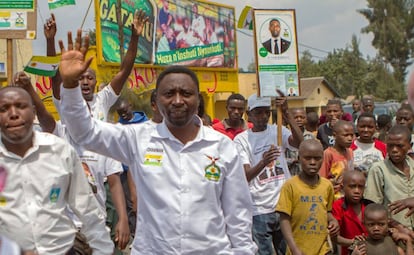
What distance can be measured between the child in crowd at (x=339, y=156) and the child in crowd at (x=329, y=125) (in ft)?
6.56

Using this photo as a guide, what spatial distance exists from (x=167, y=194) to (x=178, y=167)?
16 centimetres

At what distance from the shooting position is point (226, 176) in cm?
351

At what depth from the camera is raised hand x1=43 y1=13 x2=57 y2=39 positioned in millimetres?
4703

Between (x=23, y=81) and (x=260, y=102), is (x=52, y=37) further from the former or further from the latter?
(x=260, y=102)

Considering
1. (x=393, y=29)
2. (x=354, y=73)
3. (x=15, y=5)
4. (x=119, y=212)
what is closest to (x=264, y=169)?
(x=119, y=212)

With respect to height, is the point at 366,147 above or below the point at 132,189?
above

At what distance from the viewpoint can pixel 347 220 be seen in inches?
224

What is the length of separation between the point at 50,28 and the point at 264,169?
257 cm

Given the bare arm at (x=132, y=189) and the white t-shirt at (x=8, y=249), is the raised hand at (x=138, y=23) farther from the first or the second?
the white t-shirt at (x=8, y=249)

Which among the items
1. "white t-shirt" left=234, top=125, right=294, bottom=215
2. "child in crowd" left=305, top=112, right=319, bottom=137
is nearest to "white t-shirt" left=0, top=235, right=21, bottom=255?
"white t-shirt" left=234, top=125, right=294, bottom=215

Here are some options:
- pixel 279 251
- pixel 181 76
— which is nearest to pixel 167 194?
pixel 181 76

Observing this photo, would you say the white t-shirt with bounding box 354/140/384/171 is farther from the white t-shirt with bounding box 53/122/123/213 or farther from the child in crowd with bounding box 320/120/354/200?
the white t-shirt with bounding box 53/122/123/213

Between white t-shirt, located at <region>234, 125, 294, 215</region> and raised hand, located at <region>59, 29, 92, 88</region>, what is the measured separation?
2975 mm

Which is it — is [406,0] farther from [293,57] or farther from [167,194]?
[167,194]
